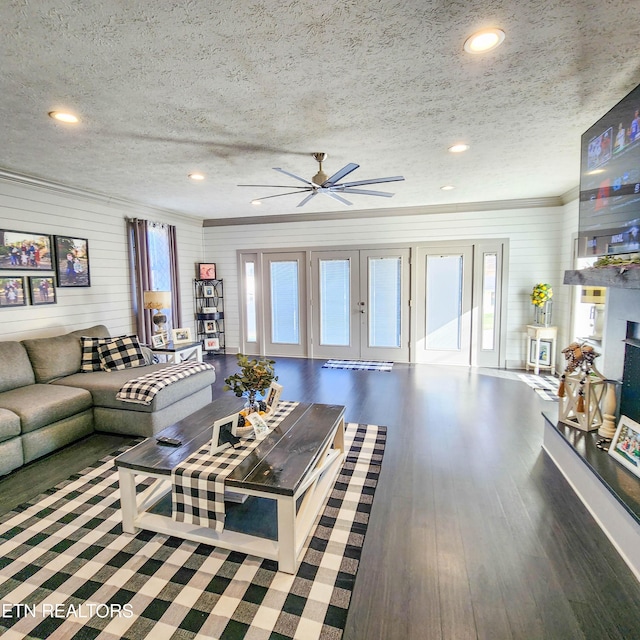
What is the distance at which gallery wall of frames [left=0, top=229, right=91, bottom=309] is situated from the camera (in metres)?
3.82

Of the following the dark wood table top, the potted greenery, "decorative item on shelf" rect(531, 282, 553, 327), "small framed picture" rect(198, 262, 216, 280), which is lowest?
the dark wood table top

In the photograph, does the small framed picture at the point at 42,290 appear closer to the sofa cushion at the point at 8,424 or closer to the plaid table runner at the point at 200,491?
the sofa cushion at the point at 8,424

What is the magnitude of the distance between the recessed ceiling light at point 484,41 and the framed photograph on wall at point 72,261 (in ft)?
15.2

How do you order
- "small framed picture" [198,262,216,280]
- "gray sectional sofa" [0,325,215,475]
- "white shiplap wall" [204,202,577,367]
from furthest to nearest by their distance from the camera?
"small framed picture" [198,262,216,280]
"white shiplap wall" [204,202,577,367]
"gray sectional sofa" [0,325,215,475]

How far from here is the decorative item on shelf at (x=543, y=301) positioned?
5.38 meters

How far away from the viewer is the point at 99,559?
191cm

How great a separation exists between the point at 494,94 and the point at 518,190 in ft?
10.1

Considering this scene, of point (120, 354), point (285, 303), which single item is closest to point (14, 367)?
point (120, 354)

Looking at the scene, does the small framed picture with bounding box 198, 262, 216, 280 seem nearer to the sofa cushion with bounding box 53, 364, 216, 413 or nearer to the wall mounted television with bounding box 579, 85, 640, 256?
the sofa cushion with bounding box 53, 364, 216, 413

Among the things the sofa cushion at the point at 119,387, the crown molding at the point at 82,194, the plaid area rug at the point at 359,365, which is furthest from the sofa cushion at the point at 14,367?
the plaid area rug at the point at 359,365

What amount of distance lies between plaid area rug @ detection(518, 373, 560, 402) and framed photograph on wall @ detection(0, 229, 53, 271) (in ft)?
19.9

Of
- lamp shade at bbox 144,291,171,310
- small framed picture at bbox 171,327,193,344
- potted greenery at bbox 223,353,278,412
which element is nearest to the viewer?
potted greenery at bbox 223,353,278,412

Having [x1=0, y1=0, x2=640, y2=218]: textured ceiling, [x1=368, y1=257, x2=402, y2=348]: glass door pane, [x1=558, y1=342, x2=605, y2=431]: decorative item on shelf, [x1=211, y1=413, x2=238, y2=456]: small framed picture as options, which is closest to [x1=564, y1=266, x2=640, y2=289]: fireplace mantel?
[x1=558, y1=342, x2=605, y2=431]: decorative item on shelf

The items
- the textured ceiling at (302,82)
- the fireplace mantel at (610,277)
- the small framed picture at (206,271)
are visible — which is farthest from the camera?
the small framed picture at (206,271)
